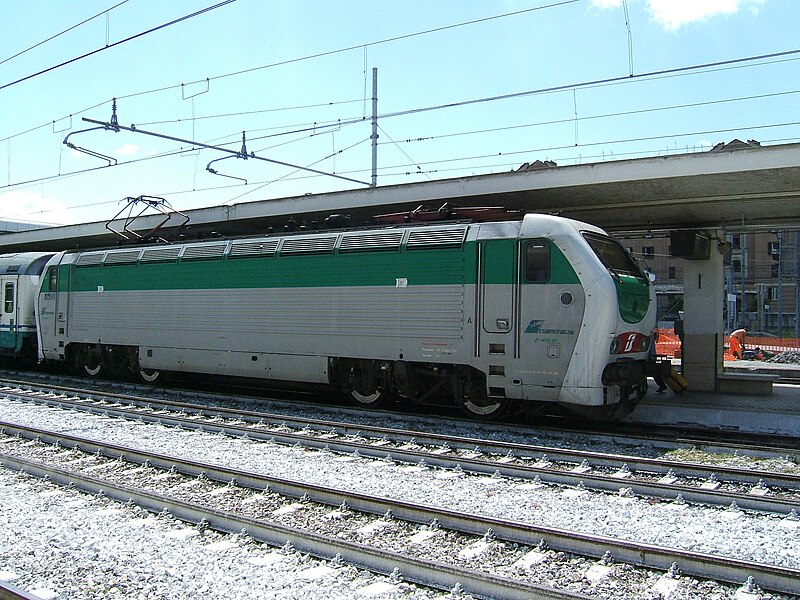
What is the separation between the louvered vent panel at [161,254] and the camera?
14762mm

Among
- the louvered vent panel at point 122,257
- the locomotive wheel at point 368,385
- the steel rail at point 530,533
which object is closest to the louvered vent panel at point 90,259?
the louvered vent panel at point 122,257

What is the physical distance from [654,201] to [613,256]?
2.99 metres

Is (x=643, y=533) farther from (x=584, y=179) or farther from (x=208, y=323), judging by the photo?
(x=208, y=323)

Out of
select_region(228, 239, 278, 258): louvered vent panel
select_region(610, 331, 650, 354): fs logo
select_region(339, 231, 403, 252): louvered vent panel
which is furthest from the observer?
select_region(228, 239, 278, 258): louvered vent panel

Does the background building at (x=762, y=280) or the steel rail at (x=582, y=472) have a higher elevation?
the background building at (x=762, y=280)

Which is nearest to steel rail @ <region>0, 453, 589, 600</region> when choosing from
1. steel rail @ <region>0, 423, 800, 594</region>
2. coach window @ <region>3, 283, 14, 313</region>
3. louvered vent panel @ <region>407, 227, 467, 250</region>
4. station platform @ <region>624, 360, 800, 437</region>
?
steel rail @ <region>0, 423, 800, 594</region>

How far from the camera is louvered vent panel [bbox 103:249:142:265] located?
1559 cm

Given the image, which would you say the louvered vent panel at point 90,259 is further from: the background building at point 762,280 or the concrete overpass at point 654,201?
the background building at point 762,280

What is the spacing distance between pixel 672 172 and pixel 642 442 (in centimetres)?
421

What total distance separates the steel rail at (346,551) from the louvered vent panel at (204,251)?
7108mm

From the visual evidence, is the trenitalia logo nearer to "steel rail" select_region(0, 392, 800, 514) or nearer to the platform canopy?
"steel rail" select_region(0, 392, 800, 514)

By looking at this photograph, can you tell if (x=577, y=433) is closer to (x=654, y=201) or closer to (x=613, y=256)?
(x=613, y=256)

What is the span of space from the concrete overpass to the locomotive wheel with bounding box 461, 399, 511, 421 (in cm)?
373

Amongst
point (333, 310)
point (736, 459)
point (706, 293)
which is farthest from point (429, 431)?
point (706, 293)
